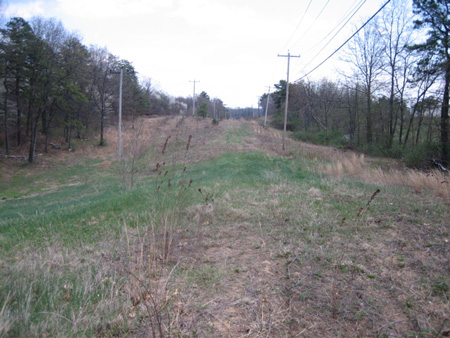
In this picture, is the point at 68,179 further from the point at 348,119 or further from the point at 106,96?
the point at 348,119

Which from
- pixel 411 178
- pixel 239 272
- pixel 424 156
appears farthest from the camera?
pixel 424 156

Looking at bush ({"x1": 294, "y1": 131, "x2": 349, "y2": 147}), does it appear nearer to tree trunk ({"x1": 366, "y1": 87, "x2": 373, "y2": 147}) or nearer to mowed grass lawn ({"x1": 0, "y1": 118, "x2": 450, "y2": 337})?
tree trunk ({"x1": 366, "y1": 87, "x2": 373, "y2": 147})

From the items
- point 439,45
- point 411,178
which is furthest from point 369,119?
point 411,178

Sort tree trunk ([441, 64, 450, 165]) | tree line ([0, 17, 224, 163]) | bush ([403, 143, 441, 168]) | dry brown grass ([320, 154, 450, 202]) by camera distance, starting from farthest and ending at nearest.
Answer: tree line ([0, 17, 224, 163]) < bush ([403, 143, 441, 168]) < tree trunk ([441, 64, 450, 165]) < dry brown grass ([320, 154, 450, 202])

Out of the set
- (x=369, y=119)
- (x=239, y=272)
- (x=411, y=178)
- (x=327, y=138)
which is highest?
(x=369, y=119)

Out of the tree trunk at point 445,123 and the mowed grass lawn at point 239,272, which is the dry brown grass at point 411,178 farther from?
the tree trunk at point 445,123

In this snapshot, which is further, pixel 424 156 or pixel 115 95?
pixel 115 95

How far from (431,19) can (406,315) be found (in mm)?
22451

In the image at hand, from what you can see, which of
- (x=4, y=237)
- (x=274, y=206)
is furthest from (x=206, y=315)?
(x=4, y=237)

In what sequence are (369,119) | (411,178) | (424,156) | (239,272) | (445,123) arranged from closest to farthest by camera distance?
1. (239,272)
2. (411,178)
3. (445,123)
4. (424,156)
5. (369,119)

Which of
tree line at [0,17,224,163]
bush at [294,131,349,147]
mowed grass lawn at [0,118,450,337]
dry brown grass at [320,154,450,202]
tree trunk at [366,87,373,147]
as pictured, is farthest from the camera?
bush at [294,131,349,147]

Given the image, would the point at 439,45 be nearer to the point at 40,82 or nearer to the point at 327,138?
the point at 327,138

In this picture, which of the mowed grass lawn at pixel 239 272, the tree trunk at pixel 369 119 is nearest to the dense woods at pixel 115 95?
the tree trunk at pixel 369 119

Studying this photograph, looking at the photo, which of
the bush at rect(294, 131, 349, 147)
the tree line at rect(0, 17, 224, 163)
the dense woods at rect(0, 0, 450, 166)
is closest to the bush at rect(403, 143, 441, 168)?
the dense woods at rect(0, 0, 450, 166)
